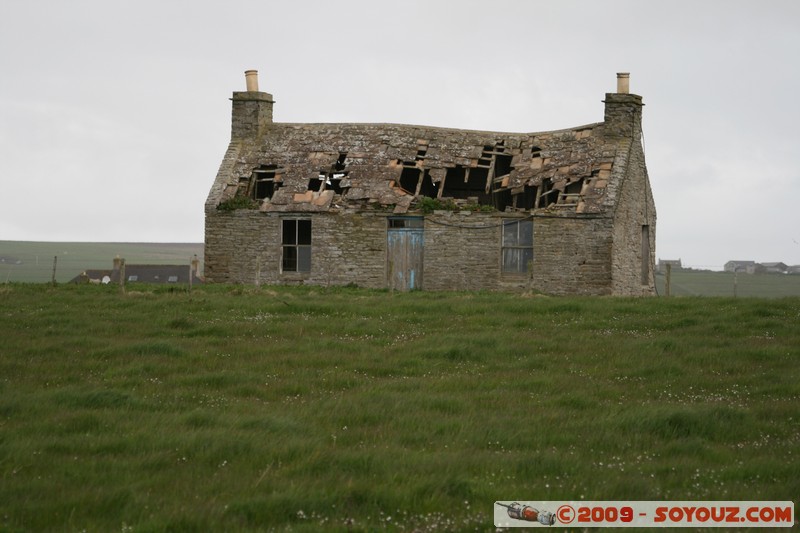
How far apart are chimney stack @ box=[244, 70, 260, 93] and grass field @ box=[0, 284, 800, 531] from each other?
16.2m

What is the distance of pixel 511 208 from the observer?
104 ft

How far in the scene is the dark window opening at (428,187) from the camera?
33219 millimetres

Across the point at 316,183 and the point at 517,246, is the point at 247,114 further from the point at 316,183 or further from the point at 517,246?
the point at 517,246

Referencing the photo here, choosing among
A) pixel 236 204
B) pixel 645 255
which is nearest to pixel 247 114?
pixel 236 204

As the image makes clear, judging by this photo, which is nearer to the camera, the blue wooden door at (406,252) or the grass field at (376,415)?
the grass field at (376,415)

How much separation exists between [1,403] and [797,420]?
29.5 feet

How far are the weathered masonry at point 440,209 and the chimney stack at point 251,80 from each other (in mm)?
624

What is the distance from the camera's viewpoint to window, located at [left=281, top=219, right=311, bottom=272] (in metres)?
32.1

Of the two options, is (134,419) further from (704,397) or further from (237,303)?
(237,303)

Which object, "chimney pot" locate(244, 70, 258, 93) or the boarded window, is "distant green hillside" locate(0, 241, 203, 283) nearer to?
"chimney pot" locate(244, 70, 258, 93)

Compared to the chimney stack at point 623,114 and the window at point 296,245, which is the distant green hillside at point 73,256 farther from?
the chimney stack at point 623,114

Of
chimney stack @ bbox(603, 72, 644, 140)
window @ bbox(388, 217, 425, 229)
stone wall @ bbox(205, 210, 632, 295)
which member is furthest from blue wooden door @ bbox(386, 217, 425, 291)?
chimney stack @ bbox(603, 72, 644, 140)

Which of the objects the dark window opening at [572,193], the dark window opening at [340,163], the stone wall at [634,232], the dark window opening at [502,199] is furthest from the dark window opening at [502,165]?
the dark window opening at [340,163]

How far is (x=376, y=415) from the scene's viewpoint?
1141 centimetres
